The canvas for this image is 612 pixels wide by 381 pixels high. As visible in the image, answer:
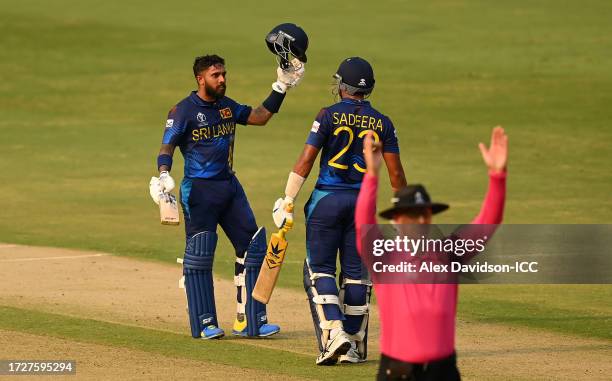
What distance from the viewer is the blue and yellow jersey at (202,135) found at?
12477mm

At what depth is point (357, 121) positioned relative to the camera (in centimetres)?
1138

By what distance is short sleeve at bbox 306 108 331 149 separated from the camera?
11336mm

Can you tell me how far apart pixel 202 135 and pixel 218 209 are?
0.70 m

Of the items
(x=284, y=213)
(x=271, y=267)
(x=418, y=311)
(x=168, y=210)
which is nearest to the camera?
(x=418, y=311)

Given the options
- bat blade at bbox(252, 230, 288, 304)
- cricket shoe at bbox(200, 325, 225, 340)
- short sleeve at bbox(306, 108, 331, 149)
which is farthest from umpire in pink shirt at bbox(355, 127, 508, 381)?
cricket shoe at bbox(200, 325, 225, 340)

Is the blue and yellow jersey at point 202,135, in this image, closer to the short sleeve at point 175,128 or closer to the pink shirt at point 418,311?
the short sleeve at point 175,128

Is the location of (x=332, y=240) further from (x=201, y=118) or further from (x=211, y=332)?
(x=201, y=118)

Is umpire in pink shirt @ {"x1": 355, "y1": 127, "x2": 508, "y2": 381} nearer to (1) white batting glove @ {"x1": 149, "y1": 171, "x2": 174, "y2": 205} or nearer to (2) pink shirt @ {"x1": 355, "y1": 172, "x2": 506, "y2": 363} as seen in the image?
(2) pink shirt @ {"x1": 355, "y1": 172, "x2": 506, "y2": 363}

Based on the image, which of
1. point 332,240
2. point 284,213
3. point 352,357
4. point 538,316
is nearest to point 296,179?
point 284,213

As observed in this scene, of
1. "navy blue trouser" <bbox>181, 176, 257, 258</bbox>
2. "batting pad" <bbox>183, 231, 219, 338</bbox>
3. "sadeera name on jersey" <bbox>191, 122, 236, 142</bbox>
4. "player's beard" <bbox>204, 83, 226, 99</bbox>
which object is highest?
"player's beard" <bbox>204, 83, 226, 99</bbox>

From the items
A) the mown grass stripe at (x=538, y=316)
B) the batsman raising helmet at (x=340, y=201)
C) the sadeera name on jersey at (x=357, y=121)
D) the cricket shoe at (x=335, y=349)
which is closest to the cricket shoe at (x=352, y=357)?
the batsman raising helmet at (x=340, y=201)

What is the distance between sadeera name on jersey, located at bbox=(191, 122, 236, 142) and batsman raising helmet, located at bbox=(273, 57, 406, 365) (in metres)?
1.25

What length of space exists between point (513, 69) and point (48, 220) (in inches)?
736

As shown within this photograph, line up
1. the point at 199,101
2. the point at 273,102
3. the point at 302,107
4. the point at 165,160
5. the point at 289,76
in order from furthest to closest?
the point at 302,107 → the point at 289,76 → the point at 273,102 → the point at 199,101 → the point at 165,160
